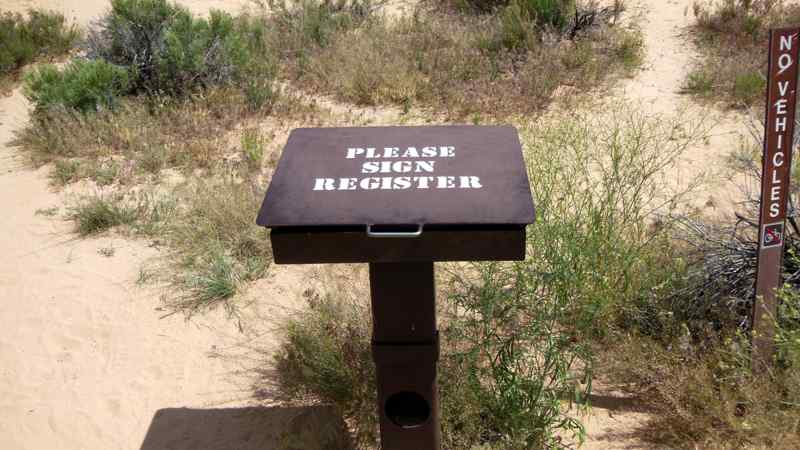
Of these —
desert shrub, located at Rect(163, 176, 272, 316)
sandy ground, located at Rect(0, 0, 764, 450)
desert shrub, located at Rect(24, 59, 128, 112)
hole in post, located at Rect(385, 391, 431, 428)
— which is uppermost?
hole in post, located at Rect(385, 391, 431, 428)

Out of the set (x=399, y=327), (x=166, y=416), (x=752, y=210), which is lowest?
(x=166, y=416)

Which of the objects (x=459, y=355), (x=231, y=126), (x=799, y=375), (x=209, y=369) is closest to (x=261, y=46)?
(x=231, y=126)

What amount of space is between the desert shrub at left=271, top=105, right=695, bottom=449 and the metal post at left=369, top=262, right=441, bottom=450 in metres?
0.49

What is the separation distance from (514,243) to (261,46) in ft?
24.7

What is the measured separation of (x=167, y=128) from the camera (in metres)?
7.45

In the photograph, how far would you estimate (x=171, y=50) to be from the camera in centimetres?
802

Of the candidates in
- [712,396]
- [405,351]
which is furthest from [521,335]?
[405,351]

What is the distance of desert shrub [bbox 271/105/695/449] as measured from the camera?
3.48 m

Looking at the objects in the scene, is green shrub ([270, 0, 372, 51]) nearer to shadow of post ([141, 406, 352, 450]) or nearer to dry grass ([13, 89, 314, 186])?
dry grass ([13, 89, 314, 186])

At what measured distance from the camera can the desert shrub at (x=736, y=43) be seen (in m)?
7.16

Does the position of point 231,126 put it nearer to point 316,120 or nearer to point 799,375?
point 316,120

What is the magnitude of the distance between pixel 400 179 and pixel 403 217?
9.5 inches

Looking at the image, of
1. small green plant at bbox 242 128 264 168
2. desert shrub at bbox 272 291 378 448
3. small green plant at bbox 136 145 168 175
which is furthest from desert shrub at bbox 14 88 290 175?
desert shrub at bbox 272 291 378 448

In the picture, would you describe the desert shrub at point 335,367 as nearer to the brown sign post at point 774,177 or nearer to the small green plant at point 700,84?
the brown sign post at point 774,177
